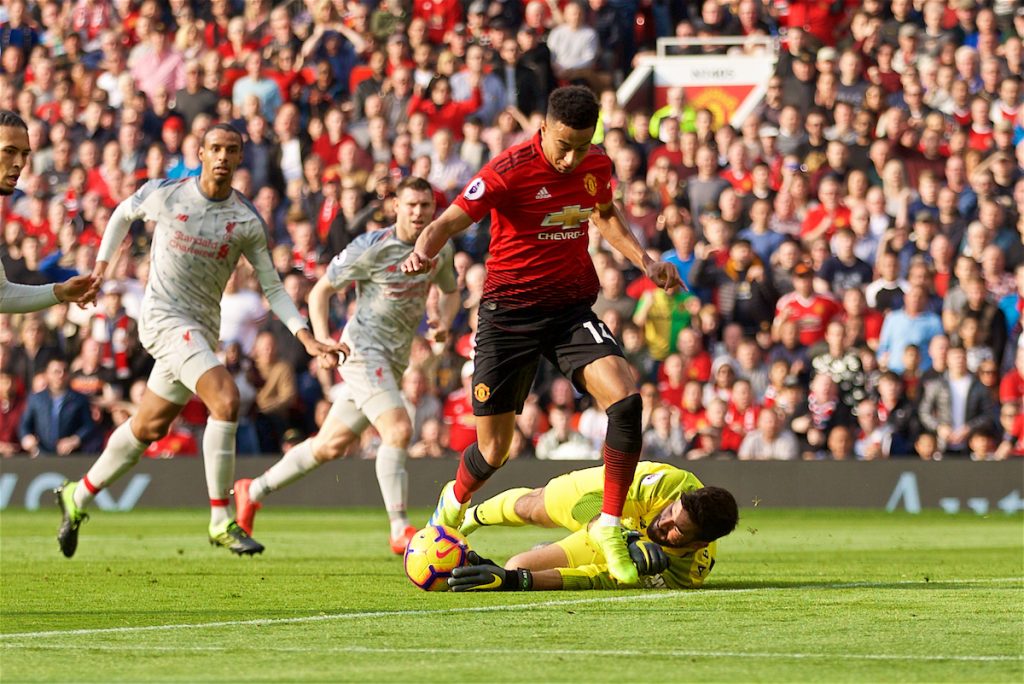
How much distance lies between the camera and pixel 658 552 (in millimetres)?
9086

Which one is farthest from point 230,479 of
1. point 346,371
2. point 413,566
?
point 413,566

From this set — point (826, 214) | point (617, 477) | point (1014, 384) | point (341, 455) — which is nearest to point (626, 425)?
point (617, 477)

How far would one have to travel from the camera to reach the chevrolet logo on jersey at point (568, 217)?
979 cm

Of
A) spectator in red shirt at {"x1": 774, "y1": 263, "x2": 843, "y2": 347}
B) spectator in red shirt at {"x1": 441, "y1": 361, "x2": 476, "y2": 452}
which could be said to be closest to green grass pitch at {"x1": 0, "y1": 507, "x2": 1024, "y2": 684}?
spectator in red shirt at {"x1": 774, "y1": 263, "x2": 843, "y2": 347}

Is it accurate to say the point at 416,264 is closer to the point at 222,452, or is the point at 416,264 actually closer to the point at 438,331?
the point at 438,331

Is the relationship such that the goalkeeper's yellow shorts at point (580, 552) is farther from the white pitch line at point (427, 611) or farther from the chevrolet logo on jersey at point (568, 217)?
the chevrolet logo on jersey at point (568, 217)

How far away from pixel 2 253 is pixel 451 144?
5463 millimetres

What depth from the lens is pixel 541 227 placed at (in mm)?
9805

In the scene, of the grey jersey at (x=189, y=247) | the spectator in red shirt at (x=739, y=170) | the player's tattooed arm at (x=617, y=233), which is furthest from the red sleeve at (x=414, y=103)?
the player's tattooed arm at (x=617, y=233)

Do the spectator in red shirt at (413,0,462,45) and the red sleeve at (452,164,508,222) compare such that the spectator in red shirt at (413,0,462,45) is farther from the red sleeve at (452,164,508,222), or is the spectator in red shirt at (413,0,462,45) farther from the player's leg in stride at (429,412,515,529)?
the red sleeve at (452,164,508,222)

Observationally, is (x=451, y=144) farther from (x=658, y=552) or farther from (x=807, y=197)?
(x=658, y=552)

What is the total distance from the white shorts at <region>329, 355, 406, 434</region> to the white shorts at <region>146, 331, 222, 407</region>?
117 cm

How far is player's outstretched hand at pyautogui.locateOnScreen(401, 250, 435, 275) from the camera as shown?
8.80 metres

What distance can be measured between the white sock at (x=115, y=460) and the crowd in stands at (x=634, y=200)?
6166mm
